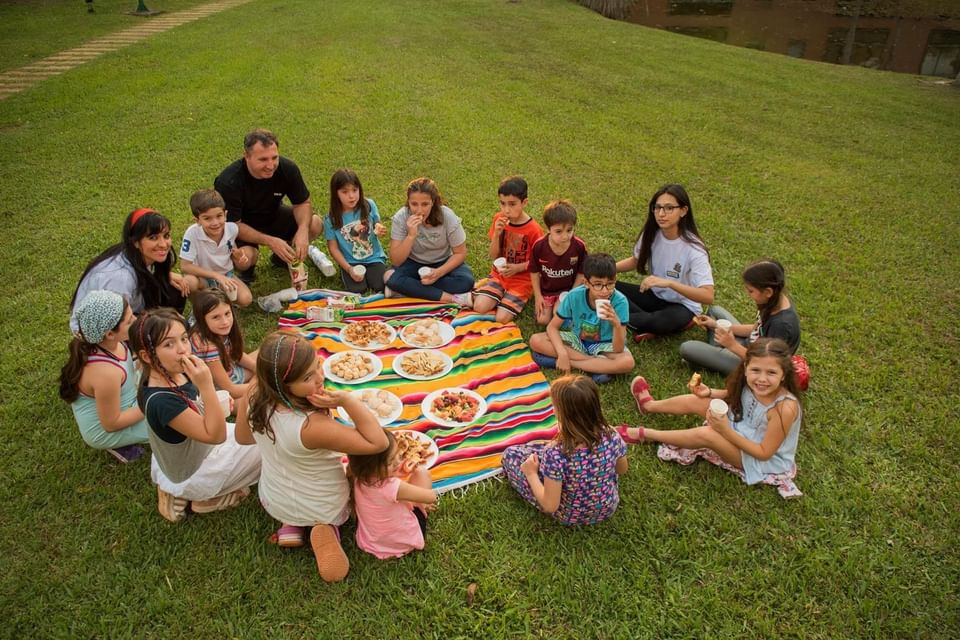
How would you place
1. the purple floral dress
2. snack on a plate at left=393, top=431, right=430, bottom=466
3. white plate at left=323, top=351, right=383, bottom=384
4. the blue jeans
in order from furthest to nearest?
the blue jeans, white plate at left=323, top=351, right=383, bottom=384, snack on a plate at left=393, top=431, right=430, bottom=466, the purple floral dress

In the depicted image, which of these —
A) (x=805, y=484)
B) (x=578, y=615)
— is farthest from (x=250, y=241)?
(x=805, y=484)

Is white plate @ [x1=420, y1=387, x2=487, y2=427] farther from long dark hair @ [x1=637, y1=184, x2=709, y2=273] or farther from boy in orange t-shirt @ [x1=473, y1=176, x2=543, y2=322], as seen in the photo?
long dark hair @ [x1=637, y1=184, x2=709, y2=273]

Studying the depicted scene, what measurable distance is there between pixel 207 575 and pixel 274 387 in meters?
1.22

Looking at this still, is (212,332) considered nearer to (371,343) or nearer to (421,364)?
(371,343)

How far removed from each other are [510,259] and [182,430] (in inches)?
137

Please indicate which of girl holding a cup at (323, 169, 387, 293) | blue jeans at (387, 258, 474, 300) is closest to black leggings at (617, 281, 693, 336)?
blue jeans at (387, 258, 474, 300)

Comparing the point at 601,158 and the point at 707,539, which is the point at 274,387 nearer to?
the point at 707,539

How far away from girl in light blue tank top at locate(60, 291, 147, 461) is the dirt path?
433 inches

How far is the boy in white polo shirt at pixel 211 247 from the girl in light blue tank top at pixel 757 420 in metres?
3.92

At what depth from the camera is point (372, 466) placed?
3.18 m

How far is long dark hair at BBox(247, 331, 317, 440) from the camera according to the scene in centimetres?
288

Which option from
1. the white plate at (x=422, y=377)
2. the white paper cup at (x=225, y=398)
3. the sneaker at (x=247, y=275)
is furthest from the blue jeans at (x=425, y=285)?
the white paper cup at (x=225, y=398)

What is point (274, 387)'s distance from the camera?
2.96 metres

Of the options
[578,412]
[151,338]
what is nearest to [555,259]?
[578,412]
